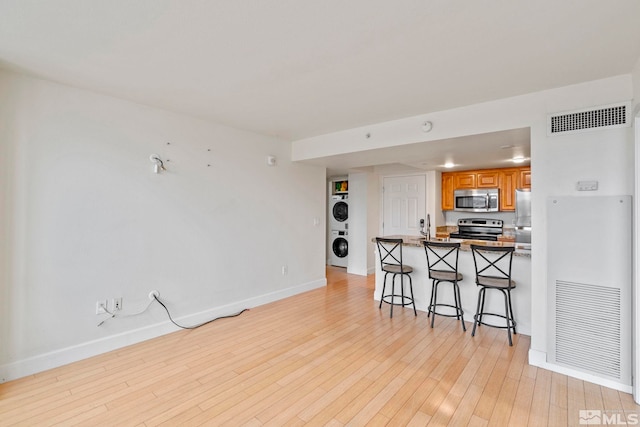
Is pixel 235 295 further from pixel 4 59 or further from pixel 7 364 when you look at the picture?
pixel 4 59

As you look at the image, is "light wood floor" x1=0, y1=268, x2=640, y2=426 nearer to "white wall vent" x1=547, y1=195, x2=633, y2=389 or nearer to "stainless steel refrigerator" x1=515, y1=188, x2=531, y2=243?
"white wall vent" x1=547, y1=195, x2=633, y2=389

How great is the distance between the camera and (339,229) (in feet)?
22.6

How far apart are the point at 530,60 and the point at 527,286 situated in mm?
2379

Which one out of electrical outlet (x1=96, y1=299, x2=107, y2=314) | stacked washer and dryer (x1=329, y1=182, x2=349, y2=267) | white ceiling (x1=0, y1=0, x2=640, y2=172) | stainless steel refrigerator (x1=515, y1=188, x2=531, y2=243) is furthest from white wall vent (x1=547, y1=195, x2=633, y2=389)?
stacked washer and dryer (x1=329, y1=182, x2=349, y2=267)

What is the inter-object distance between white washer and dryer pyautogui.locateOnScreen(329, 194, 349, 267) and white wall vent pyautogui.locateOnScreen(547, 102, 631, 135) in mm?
4338

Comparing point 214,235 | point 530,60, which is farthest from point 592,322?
point 214,235

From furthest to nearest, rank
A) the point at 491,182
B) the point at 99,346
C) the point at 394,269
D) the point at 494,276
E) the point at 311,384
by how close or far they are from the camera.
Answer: the point at 491,182 < the point at 394,269 < the point at 494,276 < the point at 99,346 < the point at 311,384

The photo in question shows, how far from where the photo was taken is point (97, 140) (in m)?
2.83

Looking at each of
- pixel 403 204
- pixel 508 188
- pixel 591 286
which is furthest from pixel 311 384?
pixel 508 188

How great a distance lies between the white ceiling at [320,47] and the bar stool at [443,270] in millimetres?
1675

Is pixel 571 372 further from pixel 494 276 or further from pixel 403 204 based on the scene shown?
pixel 403 204

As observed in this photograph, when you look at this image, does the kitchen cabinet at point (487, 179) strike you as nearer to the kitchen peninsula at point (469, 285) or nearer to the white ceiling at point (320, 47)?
the kitchen peninsula at point (469, 285)

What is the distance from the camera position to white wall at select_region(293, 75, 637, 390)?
7.72 ft

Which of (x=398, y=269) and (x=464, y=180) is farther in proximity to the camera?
(x=464, y=180)
